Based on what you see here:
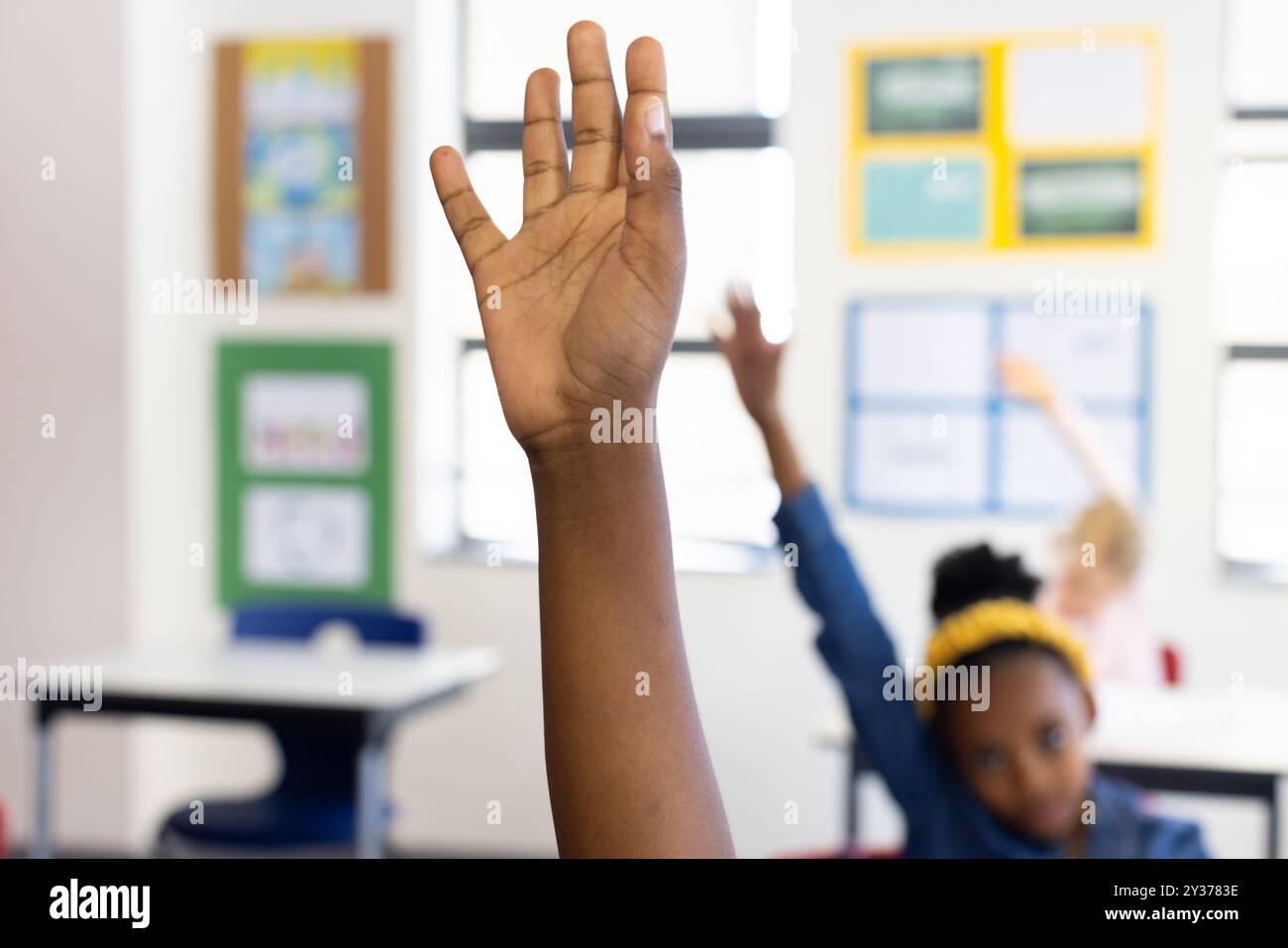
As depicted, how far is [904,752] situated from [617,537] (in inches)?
32.6

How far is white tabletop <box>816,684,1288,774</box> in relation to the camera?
2.05 m

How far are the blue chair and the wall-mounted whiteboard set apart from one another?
1179 millimetres

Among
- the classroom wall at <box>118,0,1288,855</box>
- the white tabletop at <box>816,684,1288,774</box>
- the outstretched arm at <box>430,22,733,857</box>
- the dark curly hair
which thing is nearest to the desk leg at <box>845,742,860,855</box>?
the white tabletop at <box>816,684,1288,774</box>

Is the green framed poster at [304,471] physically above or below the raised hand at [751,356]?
below

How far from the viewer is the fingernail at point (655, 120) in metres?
0.40

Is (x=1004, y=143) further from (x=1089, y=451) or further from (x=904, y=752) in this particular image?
(x=904, y=752)

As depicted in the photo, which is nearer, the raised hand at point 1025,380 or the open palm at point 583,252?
the open palm at point 583,252

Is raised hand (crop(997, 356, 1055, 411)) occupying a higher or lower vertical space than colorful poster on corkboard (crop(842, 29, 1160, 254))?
lower

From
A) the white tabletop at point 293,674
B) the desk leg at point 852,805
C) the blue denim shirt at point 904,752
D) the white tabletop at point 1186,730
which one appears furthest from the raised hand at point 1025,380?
the blue denim shirt at point 904,752

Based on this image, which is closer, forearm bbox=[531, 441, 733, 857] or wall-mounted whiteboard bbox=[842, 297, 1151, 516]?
forearm bbox=[531, 441, 733, 857]

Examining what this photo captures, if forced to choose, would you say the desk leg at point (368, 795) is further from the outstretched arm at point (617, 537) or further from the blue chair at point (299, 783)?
the outstretched arm at point (617, 537)

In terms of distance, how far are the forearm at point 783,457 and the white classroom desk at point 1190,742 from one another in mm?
1243

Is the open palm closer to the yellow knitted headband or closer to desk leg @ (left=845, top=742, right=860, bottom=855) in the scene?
the yellow knitted headband

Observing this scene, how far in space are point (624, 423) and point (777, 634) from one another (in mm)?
2862
